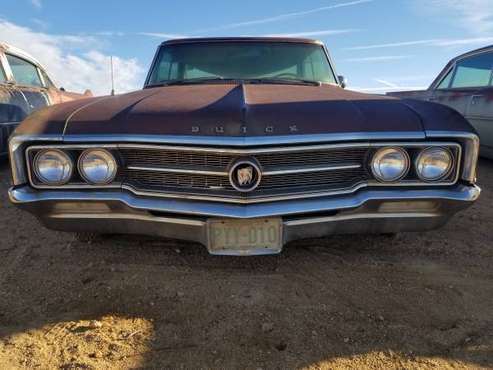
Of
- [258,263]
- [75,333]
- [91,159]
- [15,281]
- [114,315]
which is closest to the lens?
[75,333]

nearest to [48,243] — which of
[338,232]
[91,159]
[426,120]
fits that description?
[91,159]

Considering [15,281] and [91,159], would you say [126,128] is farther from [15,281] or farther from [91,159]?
[15,281]

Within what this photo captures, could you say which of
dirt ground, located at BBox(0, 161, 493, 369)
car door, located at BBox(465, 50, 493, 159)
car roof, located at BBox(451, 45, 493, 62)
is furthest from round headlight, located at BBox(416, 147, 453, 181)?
car roof, located at BBox(451, 45, 493, 62)

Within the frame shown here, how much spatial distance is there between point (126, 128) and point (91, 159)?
0.27m

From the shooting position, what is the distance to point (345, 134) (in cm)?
242

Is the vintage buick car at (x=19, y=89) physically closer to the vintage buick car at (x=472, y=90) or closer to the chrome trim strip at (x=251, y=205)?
the chrome trim strip at (x=251, y=205)

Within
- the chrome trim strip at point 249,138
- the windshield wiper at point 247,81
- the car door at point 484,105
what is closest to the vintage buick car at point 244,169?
the chrome trim strip at point 249,138

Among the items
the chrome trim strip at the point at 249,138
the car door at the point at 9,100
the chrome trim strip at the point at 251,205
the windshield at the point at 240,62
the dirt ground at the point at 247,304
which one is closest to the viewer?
the dirt ground at the point at 247,304

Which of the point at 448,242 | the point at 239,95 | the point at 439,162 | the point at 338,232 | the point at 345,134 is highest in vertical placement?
the point at 239,95

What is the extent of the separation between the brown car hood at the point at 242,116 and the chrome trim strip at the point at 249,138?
25 mm

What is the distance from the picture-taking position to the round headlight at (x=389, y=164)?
2.52 meters

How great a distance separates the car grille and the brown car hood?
121 millimetres

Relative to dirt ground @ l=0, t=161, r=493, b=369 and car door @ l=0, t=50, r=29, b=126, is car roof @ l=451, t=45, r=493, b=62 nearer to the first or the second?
dirt ground @ l=0, t=161, r=493, b=369

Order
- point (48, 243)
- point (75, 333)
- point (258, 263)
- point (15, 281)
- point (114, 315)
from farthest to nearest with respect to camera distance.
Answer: point (48, 243) < point (258, 263) < point (15, 281) < point (114, 315) < point (75, 333)
